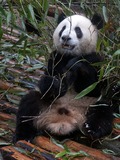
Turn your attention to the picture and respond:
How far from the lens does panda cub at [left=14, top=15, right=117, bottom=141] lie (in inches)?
101

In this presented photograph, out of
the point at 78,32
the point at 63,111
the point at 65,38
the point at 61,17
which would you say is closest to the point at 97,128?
the point at 63,111

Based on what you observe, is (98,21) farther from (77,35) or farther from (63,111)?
(63,111)

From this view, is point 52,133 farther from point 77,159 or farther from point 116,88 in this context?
point 116,88

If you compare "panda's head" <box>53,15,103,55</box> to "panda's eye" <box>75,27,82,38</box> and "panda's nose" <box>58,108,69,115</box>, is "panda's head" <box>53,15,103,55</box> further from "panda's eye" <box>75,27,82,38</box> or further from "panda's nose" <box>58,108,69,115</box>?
"panda's nose" <box>58,108,69,115</box>

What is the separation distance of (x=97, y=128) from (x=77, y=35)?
87 cm

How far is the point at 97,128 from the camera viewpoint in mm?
2488

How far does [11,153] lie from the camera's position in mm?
2225

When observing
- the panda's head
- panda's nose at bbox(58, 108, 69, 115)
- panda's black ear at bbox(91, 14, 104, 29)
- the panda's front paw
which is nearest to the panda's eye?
the panda's head

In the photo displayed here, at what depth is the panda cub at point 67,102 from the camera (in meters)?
2.55

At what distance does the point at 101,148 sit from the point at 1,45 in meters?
1.49

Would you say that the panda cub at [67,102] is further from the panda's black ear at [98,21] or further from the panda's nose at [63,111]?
the panda's black ear at [98,21]

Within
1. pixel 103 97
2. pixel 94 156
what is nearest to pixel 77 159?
pixel 94 156

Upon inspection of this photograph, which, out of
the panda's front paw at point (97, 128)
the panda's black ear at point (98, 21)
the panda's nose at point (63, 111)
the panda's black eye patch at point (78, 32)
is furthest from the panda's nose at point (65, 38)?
the panda's front paw at point (97, 128)

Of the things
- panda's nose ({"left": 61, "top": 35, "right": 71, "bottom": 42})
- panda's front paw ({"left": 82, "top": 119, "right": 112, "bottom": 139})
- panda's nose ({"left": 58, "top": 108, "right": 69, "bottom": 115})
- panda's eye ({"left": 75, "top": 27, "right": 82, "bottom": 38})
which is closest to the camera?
panda's front paw ({"left": 82, "top": 119, "right": 112, "bottom": 139})
